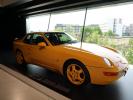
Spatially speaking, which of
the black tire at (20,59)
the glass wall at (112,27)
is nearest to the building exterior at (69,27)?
the glass wall at (112,27)

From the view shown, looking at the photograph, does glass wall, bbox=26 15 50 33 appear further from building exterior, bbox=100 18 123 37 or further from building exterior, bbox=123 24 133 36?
building exterior, bbox=123 24 133 36

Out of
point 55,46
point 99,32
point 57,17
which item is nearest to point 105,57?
point 55,46

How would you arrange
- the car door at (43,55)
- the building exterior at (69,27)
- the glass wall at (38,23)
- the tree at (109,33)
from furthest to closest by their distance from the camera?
1. the glass wall at (38,23)
2. the building exterior at (69,27)
3. the tree at (109,33)
4. the car door at (43,55)

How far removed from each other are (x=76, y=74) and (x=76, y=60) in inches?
12.1

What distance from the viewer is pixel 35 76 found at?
13.1 feet

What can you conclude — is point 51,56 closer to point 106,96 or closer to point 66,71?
point 66,71

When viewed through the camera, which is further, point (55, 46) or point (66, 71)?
point (55, 46)

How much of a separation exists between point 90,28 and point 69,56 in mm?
4036

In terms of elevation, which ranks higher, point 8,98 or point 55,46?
point 55,46

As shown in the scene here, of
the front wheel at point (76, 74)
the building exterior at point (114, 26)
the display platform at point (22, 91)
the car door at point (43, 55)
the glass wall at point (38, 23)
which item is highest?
the glass wall at point (38, 23)

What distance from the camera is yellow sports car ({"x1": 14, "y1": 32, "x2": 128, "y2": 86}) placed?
9.83 feet

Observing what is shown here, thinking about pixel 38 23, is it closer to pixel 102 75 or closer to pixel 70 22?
pixel 70 22

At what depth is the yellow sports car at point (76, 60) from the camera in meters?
3.00

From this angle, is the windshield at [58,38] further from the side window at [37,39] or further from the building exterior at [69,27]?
the building exterior at [69,27]
